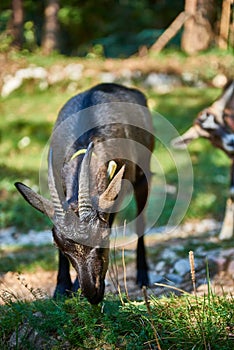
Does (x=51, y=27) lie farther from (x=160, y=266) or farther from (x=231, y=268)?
(x=231, y=268)

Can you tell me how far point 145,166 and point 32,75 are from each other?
10.5 metres

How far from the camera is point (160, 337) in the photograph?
14.2 ft

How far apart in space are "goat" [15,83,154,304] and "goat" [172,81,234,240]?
2.12 meters

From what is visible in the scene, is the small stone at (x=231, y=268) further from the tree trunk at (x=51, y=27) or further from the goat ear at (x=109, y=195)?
the tree trunk at (x=51, y=27)

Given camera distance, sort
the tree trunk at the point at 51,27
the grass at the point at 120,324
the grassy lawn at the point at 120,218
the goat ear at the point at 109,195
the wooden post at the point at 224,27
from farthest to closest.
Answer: the tree trunk at the point at 51,27 < the wooden post at the point at 224,27 < the goat ear at the point at 109,195 < the grassy lawn at the point at 120,218 < the grass at the point at 120,324

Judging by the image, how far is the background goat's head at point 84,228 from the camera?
16.3 feet

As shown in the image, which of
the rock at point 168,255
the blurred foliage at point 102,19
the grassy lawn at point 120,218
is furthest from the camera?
the blurred foliage at point 102,19

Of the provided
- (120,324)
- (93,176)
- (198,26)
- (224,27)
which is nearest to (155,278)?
(93,176)

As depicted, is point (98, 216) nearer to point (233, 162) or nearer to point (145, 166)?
point (145, 166)

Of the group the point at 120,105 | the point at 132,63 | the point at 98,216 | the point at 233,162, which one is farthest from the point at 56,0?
the point at 98,216

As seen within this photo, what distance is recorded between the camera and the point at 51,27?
20.5 m

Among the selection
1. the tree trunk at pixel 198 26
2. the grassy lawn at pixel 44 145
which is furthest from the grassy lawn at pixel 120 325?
the tree trunk at pixel 198 26

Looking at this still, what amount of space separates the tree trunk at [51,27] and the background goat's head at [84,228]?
52.2 feet

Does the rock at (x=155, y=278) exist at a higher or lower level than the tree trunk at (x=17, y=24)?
higher
